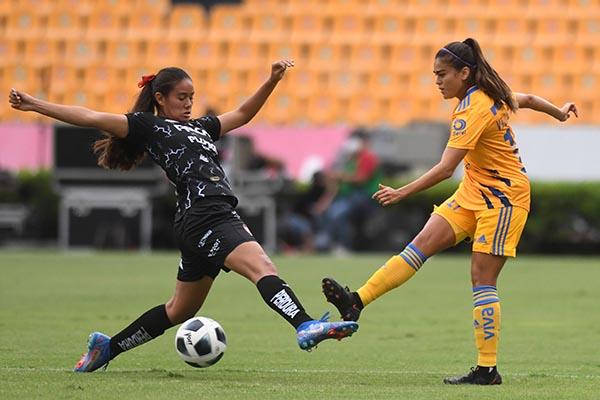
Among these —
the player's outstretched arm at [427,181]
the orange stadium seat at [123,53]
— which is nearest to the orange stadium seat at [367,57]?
the orange stadium seat at [123,53]

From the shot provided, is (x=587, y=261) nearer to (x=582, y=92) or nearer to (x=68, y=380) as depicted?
(x=582, y=92)

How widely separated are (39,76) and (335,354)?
1884cm

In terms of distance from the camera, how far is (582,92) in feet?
83.0

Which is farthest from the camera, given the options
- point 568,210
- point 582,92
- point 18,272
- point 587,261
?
point 582,92

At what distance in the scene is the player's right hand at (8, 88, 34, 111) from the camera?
24.9 ft

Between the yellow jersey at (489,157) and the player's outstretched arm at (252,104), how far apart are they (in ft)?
4.01

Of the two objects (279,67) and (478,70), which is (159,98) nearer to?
(279,67)

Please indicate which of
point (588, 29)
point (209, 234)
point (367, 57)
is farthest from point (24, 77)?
point (209, 234)

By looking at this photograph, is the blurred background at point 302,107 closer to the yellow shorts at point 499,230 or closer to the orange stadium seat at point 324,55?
the orange stadium seat at point 324,55

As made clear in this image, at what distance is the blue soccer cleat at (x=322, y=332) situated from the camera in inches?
282

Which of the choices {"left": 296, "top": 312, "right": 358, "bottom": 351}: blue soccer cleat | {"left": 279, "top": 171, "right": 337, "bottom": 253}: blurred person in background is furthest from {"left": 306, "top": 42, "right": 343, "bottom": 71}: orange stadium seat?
{"left": 296, "top": 312, "right": 358, "bottom": 351}: blue soccer cleat

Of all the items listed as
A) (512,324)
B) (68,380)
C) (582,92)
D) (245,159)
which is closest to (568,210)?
(582,92)

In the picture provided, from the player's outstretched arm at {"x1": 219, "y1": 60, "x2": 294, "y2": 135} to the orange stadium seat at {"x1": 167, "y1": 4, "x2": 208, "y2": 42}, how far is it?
18.8 meters

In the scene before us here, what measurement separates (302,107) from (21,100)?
1882 centimetres
